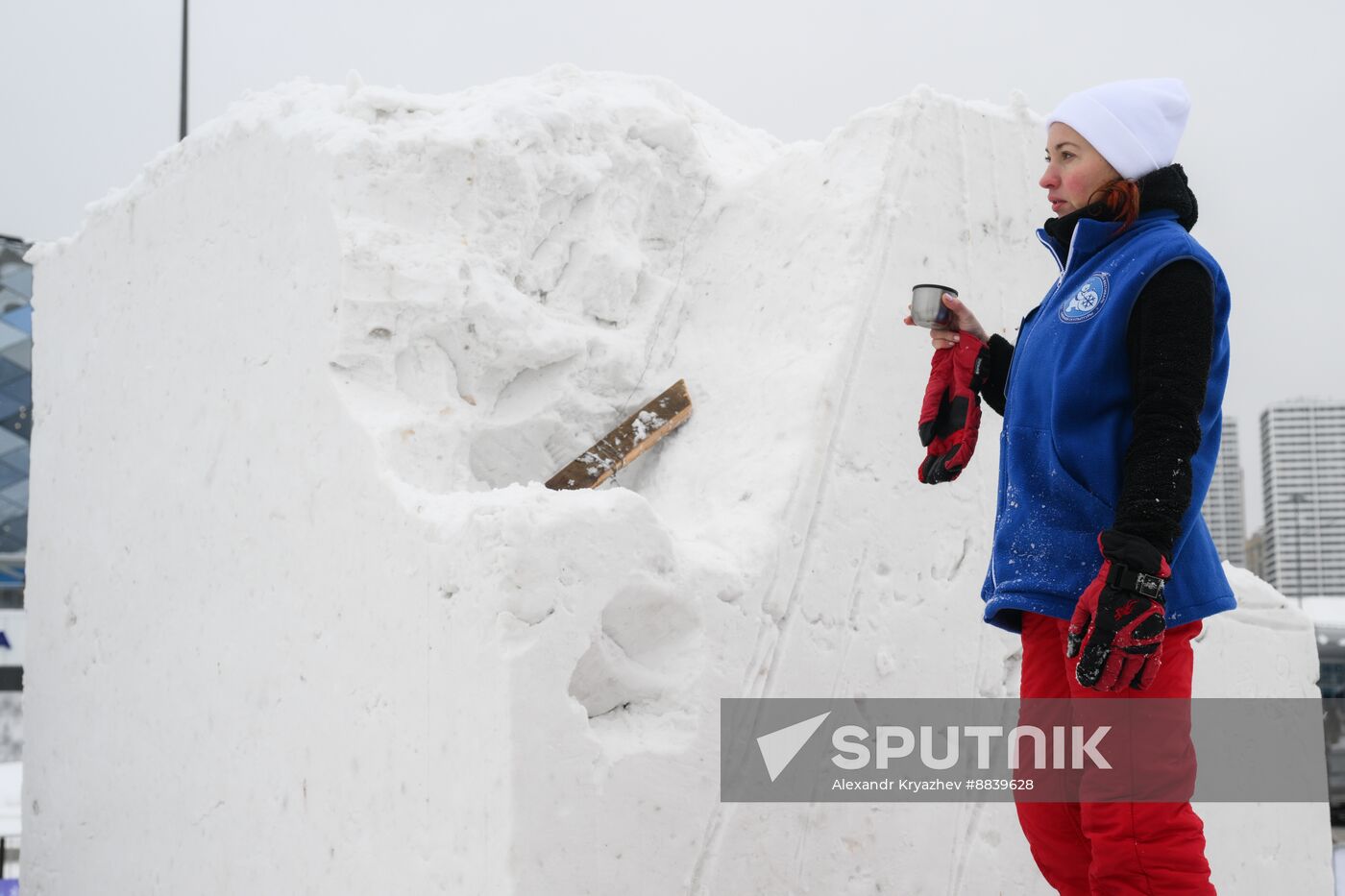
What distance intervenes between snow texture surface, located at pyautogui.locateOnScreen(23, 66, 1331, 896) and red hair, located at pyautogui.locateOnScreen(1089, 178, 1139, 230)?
1.24m

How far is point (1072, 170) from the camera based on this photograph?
231cm

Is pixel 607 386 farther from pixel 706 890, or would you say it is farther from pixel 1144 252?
pixel 1144 252

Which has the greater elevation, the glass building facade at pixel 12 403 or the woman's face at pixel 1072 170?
the glass building facade at pixel 12 403

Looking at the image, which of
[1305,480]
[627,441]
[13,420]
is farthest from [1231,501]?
[627,441]

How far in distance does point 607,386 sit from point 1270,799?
8.46ft

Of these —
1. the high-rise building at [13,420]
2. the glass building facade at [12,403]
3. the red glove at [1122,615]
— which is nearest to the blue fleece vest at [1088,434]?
the red glove at [1122,615]

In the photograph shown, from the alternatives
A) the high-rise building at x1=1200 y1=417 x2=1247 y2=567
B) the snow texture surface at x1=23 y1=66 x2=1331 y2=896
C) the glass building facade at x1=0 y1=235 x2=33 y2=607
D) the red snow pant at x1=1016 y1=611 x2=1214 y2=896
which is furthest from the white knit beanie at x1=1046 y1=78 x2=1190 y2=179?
the high-rise building at x1=1200 y1=417 x2=1247 y2=567

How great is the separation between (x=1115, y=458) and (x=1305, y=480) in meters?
38.3

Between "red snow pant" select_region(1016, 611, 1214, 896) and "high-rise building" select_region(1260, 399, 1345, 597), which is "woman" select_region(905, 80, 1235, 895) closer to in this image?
"red snow pant" select_region(1016, 611, 1214, 896)

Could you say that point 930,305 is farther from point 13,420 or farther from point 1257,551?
point 1257,551

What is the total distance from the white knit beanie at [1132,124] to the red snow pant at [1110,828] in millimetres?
822

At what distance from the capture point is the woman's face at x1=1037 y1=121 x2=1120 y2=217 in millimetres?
2283

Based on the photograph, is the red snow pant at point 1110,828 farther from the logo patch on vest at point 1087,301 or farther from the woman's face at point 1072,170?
the woman's face at point 1072,170

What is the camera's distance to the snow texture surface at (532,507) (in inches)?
113
